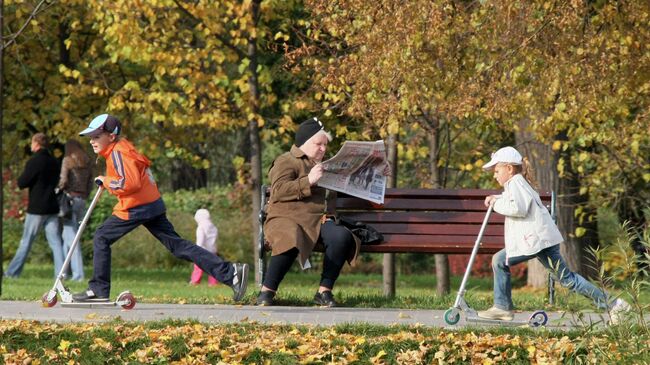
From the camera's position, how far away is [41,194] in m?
17.3

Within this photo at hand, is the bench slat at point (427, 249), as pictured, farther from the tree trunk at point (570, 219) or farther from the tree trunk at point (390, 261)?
the tree trunk at point (570, 219)

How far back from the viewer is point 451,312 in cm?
894

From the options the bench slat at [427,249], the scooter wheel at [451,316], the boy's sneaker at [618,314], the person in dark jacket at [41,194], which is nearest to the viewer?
the boy's sneaker at [618,314]

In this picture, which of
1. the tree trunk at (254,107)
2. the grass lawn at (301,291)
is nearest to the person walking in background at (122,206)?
the grass lawn at (301,291)

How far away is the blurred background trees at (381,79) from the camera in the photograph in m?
12.0

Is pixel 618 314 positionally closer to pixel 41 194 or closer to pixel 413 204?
pixel 413 204

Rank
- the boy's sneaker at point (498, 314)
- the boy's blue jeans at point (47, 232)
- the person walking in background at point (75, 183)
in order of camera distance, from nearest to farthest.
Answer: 1. the boy's sneaker at point (498, 314)
2. the person walking in background at point (75, 183)
3. the boy's blue jeans at point (47, 232)

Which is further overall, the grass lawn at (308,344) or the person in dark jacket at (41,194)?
the person in dark jacket at (41,194)

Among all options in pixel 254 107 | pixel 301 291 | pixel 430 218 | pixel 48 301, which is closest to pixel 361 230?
pixel 430 218

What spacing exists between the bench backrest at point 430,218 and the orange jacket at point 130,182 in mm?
1166

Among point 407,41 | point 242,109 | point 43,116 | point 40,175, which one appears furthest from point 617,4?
point 43,116

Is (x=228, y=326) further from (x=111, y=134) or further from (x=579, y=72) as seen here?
(x=579, y=72)

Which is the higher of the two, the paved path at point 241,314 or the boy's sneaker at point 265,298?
the boy's sneaker at point 265,298

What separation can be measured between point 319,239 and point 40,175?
7.47 meters
